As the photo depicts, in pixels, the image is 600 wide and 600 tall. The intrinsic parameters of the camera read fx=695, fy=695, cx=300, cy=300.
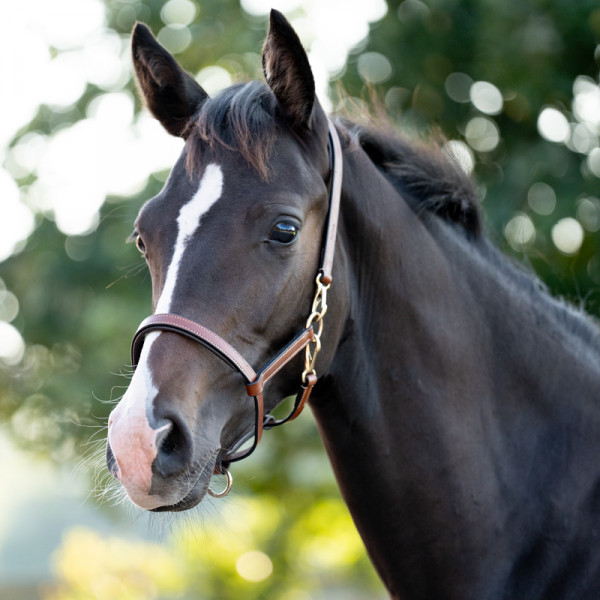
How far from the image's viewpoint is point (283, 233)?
7.45 feet

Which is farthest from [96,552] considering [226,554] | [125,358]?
[125,358]

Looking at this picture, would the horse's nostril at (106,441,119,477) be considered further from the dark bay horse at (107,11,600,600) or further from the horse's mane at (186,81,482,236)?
the horse's mane at (186,81,482,236)

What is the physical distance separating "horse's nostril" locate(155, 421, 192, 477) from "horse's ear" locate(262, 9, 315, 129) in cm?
117

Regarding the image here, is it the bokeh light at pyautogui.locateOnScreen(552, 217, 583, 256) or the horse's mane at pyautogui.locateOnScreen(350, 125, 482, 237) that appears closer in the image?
the horse's mane at pyautogui.locateOnScreen(350, 125, 482, 237)

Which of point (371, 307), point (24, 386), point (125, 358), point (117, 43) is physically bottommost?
point (24, 386)

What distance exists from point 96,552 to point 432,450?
966 cm

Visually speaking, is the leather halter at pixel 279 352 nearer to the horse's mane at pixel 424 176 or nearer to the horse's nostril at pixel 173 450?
the horse's nostril at pixel 173 450

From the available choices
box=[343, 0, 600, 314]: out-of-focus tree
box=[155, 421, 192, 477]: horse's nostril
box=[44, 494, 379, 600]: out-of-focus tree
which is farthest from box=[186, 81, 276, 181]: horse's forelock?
box=[44, 494, 379, 600]: out-of-focus tree

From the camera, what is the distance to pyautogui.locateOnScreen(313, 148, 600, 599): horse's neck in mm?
2463

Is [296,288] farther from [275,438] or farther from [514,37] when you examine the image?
[275,438]

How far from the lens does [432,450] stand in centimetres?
250

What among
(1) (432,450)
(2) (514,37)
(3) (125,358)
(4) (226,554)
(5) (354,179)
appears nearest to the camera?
(1) (432,450)

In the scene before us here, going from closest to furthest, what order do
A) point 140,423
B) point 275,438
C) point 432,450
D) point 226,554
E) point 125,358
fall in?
1. point 140,423
2. point 432,450
3. point 125,358
4. point 275,438
5. point 226,554

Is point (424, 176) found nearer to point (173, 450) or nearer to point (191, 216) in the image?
point (191, 216)
